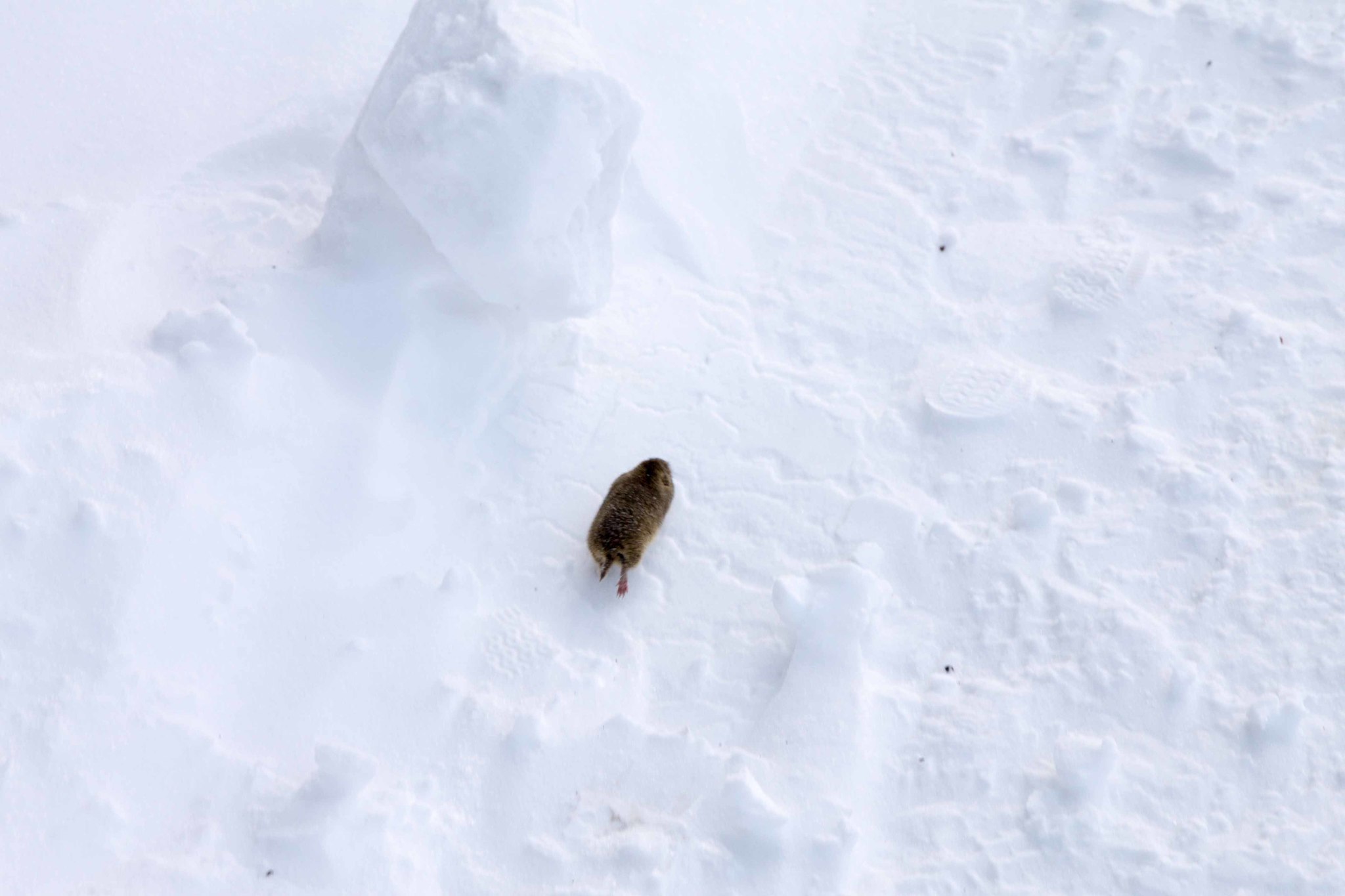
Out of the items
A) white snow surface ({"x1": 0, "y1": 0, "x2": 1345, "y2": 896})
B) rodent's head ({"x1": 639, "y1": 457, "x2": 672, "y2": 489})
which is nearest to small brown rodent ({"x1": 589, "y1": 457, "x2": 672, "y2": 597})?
rodent's head ({"x1": 639, "y1": 457, "x2": 672, "y2": 489})

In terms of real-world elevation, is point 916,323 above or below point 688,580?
above

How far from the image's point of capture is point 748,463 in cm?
367

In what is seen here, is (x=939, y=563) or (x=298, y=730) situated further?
(x=939, y=563)

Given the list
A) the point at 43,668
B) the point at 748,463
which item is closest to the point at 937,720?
the point at 748,463

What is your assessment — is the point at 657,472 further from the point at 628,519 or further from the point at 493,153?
the point at 493,153

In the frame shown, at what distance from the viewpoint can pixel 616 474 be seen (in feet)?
11.8

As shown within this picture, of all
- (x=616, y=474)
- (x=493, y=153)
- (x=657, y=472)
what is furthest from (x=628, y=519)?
(x=493, y=153)

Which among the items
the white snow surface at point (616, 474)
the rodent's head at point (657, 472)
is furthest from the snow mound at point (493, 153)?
the rodent's head at point (657, 472)

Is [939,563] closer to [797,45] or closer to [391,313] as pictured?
[391,313]

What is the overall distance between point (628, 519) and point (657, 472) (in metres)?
0.27

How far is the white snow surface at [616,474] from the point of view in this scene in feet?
8.67

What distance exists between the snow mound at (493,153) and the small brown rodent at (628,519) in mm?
673

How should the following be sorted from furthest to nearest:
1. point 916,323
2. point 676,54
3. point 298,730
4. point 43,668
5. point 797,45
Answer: point 797,45 → point 676,54 → point 916,323 → point 298,730 → point 43,668

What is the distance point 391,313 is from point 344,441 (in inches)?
20.4
